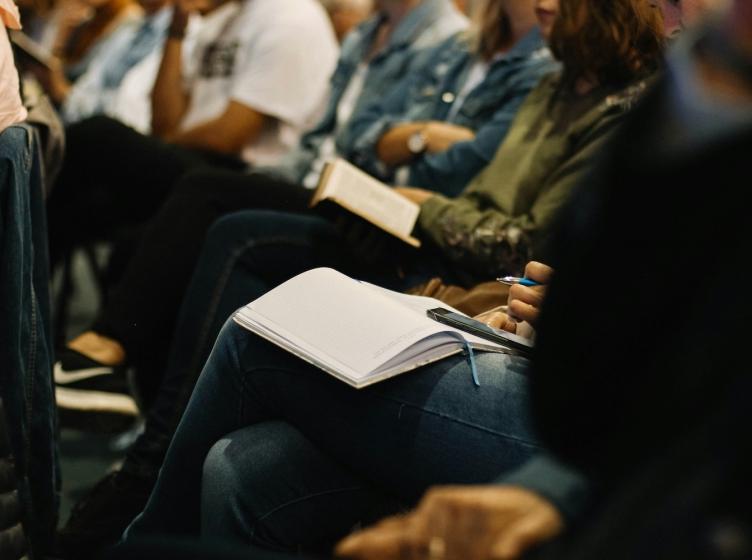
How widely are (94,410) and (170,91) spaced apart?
3.84 feet

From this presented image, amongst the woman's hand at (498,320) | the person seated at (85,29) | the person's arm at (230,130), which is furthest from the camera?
the person seated at (85,29)

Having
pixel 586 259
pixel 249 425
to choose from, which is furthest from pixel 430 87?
pixel 586 259

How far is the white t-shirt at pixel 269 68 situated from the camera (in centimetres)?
271

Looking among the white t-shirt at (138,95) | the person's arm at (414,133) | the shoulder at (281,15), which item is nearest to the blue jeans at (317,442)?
the person's arm at (414,133)

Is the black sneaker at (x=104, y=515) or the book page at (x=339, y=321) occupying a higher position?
the book page at (x=339, y=321)

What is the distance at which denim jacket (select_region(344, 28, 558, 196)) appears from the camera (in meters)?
2.03

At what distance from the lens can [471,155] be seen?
2.02 metres

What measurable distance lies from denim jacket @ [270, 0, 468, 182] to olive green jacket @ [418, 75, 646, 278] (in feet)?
2.32

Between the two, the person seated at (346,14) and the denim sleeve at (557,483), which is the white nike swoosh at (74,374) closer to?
the denim sleeve at (557,483)

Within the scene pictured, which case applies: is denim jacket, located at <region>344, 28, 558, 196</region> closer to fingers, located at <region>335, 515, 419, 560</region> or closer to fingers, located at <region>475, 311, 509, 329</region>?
fingers, located at <region>475, 311, 509, 329</region>

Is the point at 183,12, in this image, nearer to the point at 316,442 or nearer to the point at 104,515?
the point at 104,515

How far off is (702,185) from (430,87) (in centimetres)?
180

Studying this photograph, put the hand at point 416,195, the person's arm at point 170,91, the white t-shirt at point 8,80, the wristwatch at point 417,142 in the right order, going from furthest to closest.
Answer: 1. the person's arm at point 170,91
2. the wristwatch at point 417,142
3. the hand at point 416,195
4. the white t-shirt at point 8,80

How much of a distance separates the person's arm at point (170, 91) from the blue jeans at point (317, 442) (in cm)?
179
